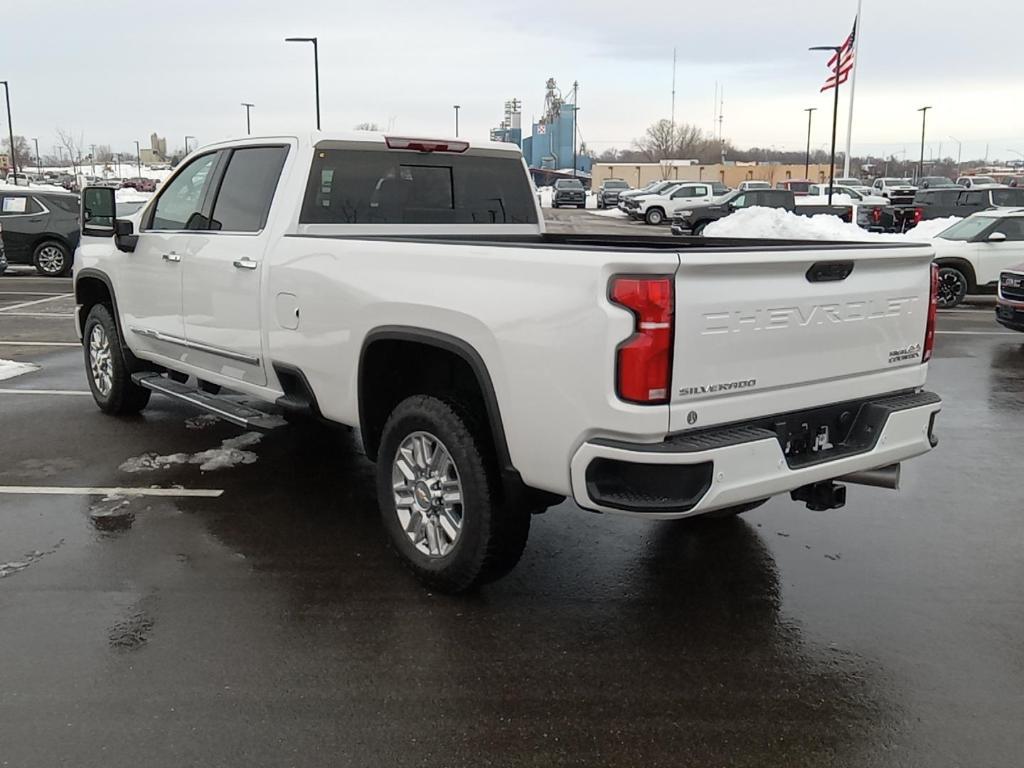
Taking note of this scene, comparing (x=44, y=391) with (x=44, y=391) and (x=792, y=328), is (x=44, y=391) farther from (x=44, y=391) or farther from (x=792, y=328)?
(x=792, y=328)

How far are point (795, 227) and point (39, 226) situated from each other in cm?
1738

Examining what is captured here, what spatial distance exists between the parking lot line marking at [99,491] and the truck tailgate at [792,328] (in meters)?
3.44

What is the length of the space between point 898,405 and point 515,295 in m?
1.77

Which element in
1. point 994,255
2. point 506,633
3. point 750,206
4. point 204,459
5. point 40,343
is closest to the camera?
point 506,633

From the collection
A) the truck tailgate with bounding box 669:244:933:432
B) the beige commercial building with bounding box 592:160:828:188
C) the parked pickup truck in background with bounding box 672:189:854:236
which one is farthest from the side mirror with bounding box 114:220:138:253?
the beige commercial building with bounding box 592:160:828:188

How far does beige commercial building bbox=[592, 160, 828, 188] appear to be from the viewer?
8475 cm

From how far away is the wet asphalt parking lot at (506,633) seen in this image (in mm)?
3129

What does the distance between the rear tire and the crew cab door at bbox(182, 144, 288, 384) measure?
590 inches

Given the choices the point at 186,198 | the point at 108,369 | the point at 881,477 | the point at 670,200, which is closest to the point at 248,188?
the point at 186,198

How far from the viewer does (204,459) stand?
21.0 ft

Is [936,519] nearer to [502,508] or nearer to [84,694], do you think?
[502,508]

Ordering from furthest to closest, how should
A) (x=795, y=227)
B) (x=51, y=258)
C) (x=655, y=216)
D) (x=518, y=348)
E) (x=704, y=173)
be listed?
(x=704, y=173)
(x=655, y=216)
(x=795, y=227)
(x=51, y=258)
(x=518, y=348)

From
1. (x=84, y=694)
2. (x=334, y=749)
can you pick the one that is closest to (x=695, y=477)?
(x=334, y=749)

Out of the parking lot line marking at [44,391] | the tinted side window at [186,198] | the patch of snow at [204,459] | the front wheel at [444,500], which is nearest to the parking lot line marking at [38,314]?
the parking lot line marking at [44,391]
